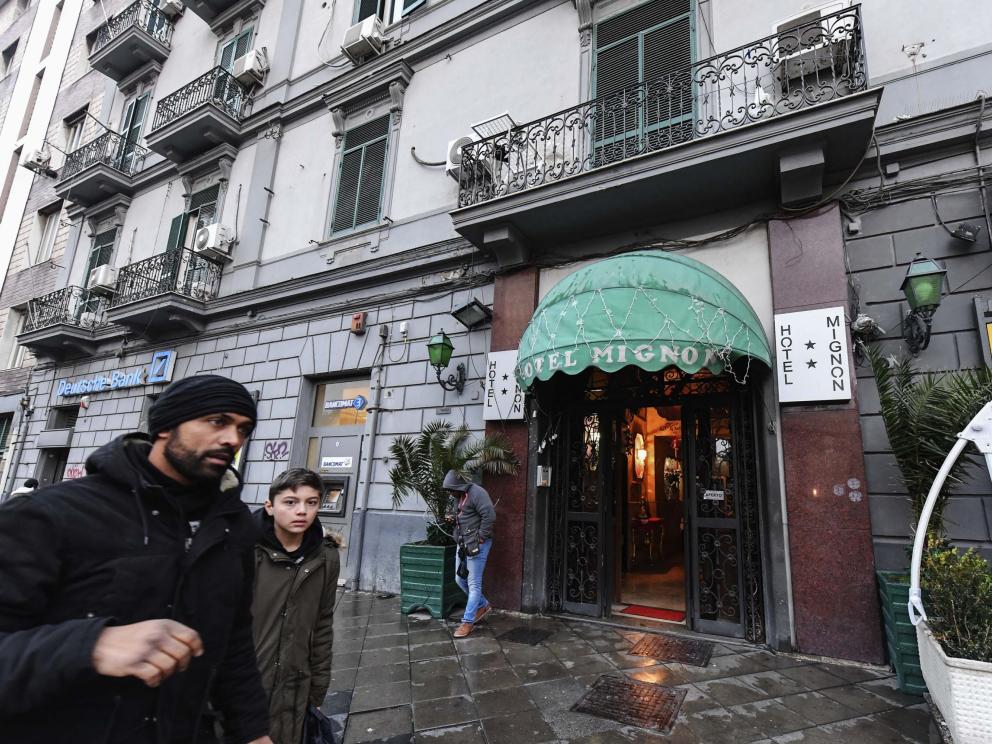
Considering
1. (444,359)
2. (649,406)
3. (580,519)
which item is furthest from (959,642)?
(444,359)

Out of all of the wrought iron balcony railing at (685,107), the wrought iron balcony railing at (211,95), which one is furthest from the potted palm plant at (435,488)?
the wrought iron balcony railing at (211,95)

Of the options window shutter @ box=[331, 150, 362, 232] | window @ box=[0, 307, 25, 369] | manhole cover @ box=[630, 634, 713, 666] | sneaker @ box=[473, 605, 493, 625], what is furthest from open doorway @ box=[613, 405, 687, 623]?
window @ box=[0, 307, 25, 369]

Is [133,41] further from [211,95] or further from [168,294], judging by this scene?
[168,294]

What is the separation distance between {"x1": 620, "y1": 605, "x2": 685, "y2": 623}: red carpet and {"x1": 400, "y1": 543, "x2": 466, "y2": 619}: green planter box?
2239mm

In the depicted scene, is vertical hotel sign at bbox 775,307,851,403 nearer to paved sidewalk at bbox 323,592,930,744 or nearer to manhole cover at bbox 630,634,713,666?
paved sidewalk at bbox 323,592,930,744

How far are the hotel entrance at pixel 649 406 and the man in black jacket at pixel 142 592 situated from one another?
13.2 ft

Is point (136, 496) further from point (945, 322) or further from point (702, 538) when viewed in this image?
point (945, 322)

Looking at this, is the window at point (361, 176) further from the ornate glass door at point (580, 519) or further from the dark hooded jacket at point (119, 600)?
the dark hooded jacket at point (119, 600)

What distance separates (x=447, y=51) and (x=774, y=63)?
19.5 feet

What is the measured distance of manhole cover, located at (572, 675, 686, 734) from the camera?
3809 millimetres

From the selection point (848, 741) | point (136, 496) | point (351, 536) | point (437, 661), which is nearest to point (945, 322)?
point (848, 741)

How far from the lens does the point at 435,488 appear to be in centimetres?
677

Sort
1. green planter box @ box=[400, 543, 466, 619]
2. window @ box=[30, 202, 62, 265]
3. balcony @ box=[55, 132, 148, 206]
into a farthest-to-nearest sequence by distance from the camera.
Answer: window @ box=[30, 202, 62, 265]
balcony @ box=[55, 132, 148, 206]
green planter box @ box=[400, 543, 466, 619]

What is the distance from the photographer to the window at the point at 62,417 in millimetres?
14312
